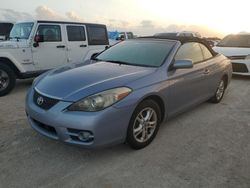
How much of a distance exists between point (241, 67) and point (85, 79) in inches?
270

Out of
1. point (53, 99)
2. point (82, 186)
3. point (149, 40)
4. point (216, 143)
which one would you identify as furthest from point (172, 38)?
point (82, 186)

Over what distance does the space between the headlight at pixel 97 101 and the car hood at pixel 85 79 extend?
2.4 inches

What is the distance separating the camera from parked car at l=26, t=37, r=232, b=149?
10.5ft

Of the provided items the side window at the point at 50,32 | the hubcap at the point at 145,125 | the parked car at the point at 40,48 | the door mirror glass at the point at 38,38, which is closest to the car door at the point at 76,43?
the parked car at the point at 40,48

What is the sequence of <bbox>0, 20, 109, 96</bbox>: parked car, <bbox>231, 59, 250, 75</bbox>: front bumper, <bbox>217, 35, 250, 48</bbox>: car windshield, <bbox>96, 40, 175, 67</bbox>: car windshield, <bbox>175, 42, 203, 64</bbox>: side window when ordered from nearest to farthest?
<bbox>96, 40, 175, 67</bbox>: car windshield, <bbox>175, 42, 203, 64</bbox>: side window, <bbox>0, 20, 109, 96</bbox>: parked car, <bbox>231, 59, 250, 75</bbox>: front bumper, <bbox>217, 35, 250, 48</bbox>: car windshield

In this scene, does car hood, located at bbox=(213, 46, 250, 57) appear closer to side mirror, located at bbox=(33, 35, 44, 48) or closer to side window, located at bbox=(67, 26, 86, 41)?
side window, located at bbox=(67, 26, 86, 41)

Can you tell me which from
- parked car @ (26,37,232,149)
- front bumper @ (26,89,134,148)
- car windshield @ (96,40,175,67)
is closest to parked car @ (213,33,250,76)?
parked car @ (26,37,232,149)

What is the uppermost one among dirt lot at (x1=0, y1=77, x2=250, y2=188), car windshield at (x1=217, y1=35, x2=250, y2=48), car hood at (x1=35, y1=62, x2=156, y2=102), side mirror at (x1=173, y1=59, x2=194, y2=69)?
side mirror at (x1=173, y1=59, x2=194, y2=69)

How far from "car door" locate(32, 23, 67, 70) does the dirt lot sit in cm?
280

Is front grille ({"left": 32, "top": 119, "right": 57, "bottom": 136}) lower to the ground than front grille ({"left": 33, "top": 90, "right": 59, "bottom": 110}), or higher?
lower

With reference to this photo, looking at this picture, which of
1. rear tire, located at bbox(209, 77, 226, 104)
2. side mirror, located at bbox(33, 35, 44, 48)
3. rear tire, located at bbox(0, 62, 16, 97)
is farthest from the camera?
side mirror, located at bbox(33, 35, 44, 48)

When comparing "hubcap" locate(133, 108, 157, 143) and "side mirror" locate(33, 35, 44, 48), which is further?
"side mirror" locate(33, 35, 44, 48)

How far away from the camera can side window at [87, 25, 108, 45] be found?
336 inches

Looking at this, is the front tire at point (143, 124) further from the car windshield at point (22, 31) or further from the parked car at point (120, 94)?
the car windshield at point (22, 31)
